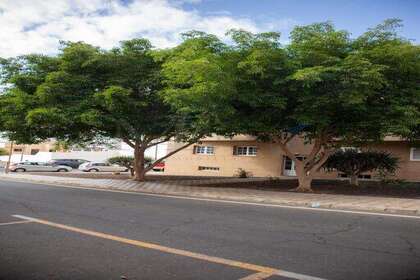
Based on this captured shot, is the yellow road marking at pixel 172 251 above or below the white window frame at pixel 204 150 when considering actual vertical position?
below

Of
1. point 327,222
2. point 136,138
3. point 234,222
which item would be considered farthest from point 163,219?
point 136,138

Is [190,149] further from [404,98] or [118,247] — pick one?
[118,247]

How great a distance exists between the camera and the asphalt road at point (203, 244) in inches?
210

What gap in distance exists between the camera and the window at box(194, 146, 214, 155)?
39.0 m

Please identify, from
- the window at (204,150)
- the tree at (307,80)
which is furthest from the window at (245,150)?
the tree at (307,80)

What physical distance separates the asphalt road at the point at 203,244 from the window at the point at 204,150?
91.1 feet

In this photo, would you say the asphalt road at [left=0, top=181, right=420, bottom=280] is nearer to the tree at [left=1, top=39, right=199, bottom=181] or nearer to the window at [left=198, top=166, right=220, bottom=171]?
the tree at [left=1, top=39, right=199, bottom=181]

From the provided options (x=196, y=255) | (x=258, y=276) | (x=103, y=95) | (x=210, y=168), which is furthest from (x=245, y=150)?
(x=258, y=276)

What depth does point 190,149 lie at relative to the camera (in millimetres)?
40250

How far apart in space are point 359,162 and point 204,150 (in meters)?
20.1

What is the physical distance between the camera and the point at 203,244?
6.86 m

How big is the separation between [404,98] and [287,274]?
11.7 m

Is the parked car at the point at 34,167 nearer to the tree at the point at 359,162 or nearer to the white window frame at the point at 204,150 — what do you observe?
the white window frame at the point at 204,150

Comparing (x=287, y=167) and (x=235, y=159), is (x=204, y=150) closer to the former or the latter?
(x=235, y=159)
